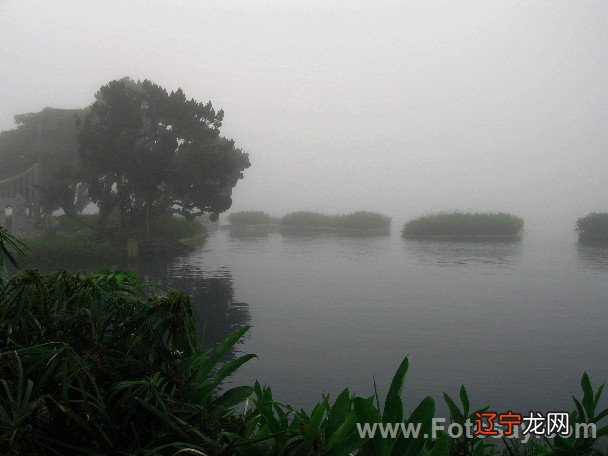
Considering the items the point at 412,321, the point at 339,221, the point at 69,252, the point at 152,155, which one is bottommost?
the point at 412,321

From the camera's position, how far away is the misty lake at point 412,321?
271 inches

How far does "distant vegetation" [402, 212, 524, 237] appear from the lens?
119 feet

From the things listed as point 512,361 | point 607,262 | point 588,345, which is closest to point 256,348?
point 512,361

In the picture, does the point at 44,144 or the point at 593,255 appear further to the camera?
the point at 44,144

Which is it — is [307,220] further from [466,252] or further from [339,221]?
[466,252]

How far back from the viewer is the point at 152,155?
23.6 meters

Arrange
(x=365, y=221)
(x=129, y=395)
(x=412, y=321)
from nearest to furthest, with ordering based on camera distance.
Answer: (x=129, y=395) < (x=412, y=321) < (x=365, y=221)

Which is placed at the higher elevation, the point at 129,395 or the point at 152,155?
the point at 152,155

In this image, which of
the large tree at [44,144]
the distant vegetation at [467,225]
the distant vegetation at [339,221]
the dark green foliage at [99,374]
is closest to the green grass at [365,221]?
the distant vegetation at [339,221]

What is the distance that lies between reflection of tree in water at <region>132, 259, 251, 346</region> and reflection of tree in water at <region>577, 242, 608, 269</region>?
15891 mm

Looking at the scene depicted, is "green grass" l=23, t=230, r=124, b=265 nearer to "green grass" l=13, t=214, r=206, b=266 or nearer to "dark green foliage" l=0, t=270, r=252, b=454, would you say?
"green grass" l=13, t=214, r=206, b=266

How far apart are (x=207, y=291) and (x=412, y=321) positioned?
20.1 feet

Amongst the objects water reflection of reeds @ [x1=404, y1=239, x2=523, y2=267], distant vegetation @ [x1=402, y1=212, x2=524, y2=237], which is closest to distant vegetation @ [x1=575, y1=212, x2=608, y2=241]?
distant vegetation @ [x1=402, y1=212, x2=524, y2=237]

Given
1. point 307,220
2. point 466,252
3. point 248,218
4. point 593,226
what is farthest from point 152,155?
point 593,226
